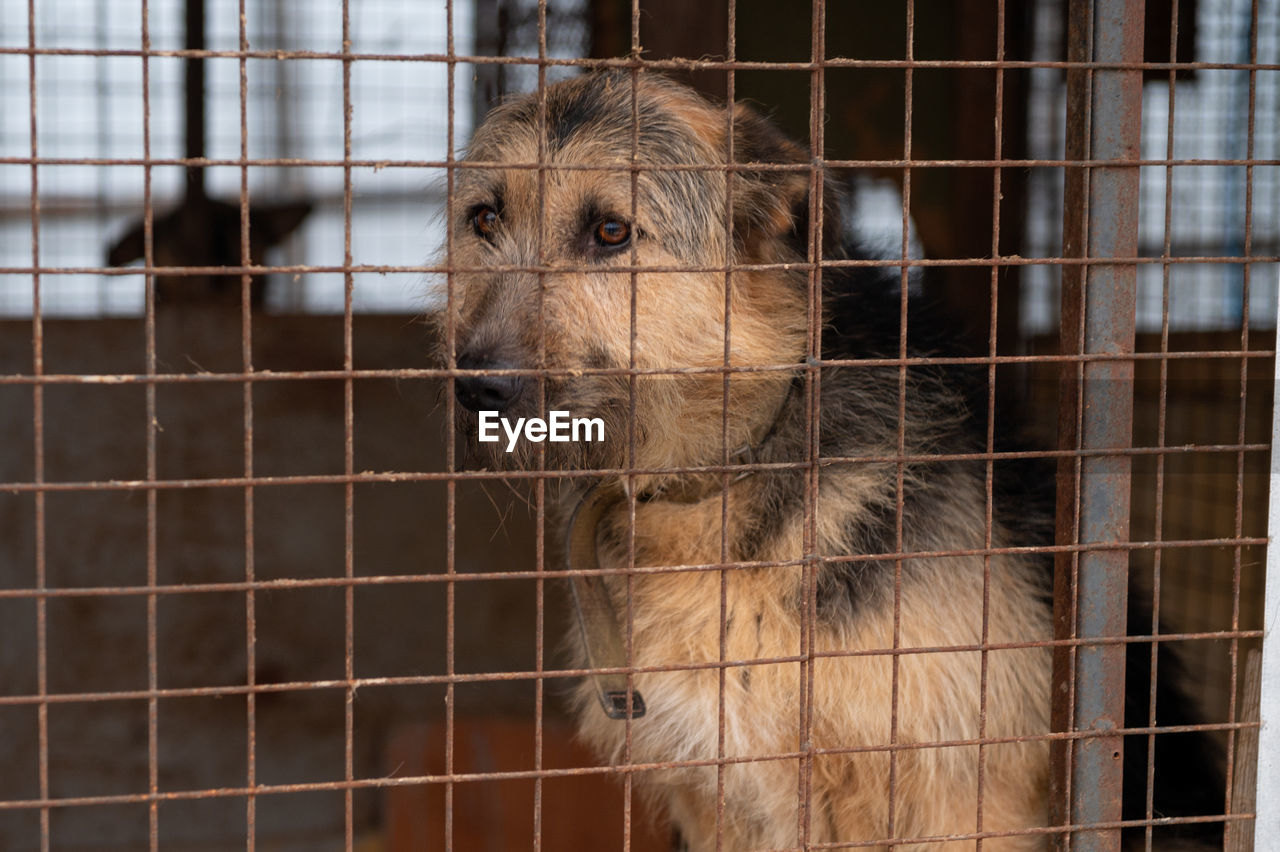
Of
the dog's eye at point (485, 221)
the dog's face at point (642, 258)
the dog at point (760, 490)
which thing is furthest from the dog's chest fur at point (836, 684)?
the dog's eye at point (485, 221)

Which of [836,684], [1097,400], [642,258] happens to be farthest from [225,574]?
[1097,400]

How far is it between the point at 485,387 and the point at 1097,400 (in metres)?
1.03

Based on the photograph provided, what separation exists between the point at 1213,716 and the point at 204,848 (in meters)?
4.24

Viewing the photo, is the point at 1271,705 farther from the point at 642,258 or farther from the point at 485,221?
the point at 485,221

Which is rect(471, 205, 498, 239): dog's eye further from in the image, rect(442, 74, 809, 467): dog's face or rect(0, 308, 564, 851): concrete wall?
rect(0, 308, 564, 851): concrete wall

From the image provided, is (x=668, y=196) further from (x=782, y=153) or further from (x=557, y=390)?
(x=557, y=390)

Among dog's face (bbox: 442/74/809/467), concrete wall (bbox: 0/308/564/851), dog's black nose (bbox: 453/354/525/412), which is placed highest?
dog's face (bbox: 442/74/809/467)

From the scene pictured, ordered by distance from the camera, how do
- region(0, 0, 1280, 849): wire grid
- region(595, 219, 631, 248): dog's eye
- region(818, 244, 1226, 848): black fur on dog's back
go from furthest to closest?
region(818, 244, 1226, 848): black fur on dog's back, region(595, 219, 631, 248): dog's eye, region(0, 0, 1280, 849): wire grid

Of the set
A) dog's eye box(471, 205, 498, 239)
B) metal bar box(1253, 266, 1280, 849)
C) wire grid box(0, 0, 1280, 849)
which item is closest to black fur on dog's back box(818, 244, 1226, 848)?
metal bar box(1253, 266, 1280, 849)

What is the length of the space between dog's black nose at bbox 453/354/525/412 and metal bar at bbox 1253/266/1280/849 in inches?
51.7

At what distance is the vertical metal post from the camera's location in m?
2.00

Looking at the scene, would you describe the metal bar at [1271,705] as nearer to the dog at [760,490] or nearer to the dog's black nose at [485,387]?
the dog at [760,490]

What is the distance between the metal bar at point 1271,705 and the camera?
6.85ft

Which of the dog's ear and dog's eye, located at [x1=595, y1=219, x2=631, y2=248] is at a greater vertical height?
the dog's ear
